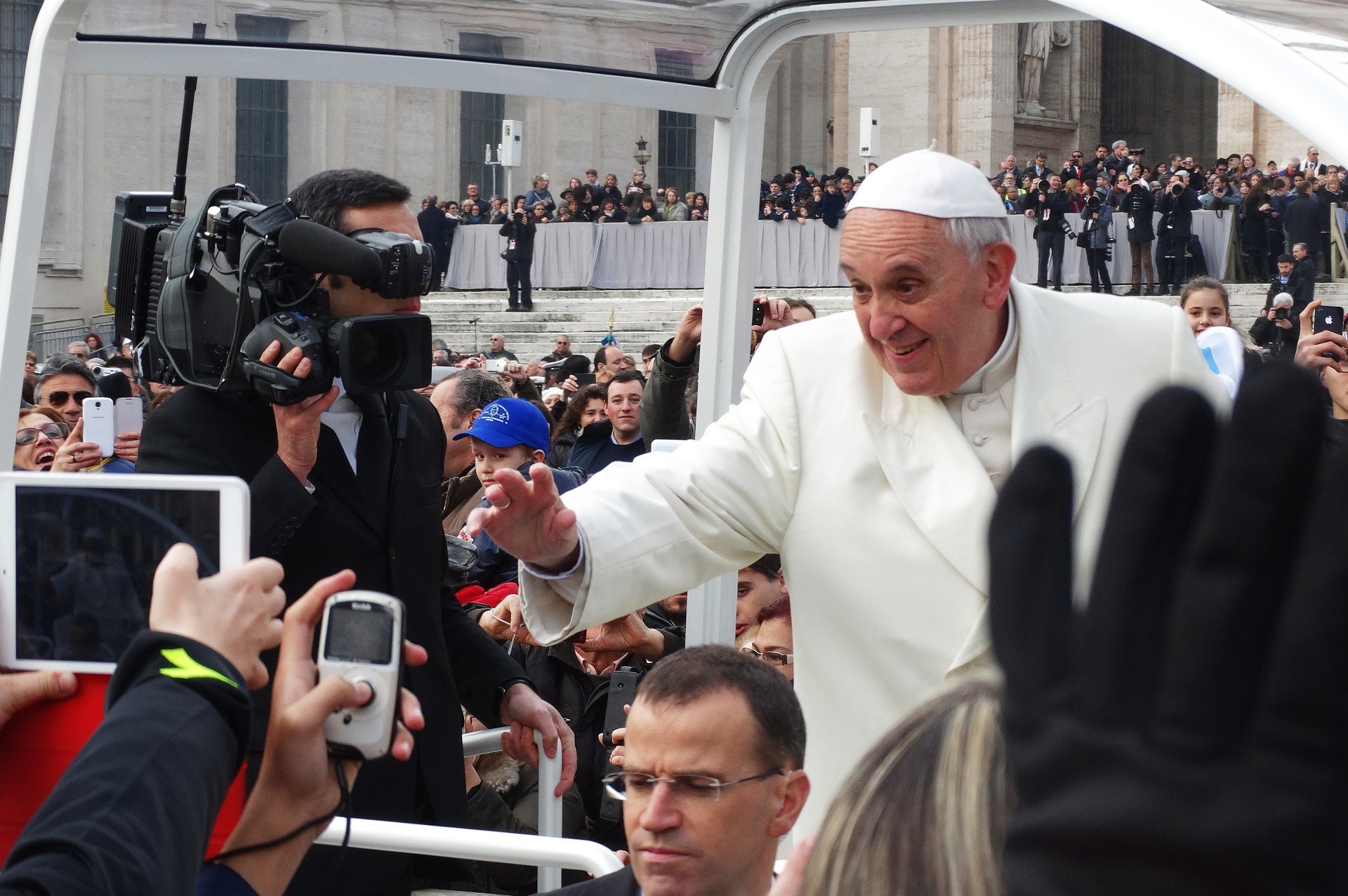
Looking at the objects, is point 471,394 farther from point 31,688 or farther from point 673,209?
point 673,209

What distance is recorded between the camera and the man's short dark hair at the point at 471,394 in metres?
5.50

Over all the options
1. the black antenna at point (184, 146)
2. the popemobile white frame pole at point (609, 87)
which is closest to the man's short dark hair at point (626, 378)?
the popemobile white frame pole at point (609, 87)

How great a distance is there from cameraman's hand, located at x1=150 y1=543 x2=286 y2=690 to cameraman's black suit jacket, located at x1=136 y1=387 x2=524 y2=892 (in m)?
1.04

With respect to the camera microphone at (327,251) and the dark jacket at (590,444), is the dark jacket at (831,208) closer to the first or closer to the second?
the dark jacket at (590,444)

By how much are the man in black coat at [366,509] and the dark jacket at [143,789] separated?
113 cm

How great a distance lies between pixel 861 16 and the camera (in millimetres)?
2781

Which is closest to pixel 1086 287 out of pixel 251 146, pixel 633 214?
pixel 633 214

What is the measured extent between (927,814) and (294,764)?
2.16ft

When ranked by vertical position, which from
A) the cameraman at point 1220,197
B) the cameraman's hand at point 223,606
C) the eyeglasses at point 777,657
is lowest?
the eyeglasses at point 777,657

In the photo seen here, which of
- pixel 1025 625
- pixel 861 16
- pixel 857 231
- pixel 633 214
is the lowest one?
pixel 1025 625

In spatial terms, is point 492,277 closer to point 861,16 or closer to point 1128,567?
point 861,16

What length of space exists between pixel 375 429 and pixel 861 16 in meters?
1.12

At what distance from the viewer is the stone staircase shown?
24.1m

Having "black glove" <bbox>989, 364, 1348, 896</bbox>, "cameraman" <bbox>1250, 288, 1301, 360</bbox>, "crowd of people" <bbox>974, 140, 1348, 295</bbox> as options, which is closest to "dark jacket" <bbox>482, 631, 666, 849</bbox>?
"black glove" <bbox>989, 364, 1348, 896</bbox>
